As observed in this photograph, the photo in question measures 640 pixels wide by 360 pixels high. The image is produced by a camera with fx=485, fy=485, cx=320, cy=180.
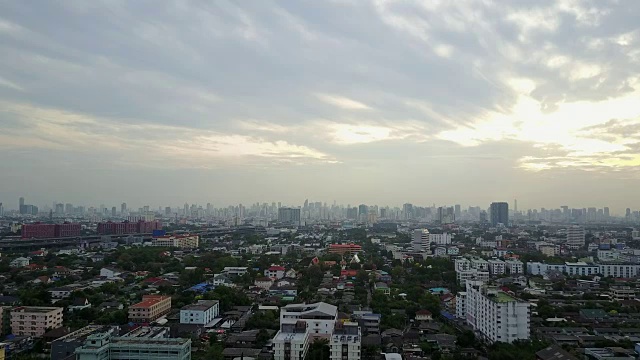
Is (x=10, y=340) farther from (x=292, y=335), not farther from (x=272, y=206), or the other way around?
(x=272, y=206)

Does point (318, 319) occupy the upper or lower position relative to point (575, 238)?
lower

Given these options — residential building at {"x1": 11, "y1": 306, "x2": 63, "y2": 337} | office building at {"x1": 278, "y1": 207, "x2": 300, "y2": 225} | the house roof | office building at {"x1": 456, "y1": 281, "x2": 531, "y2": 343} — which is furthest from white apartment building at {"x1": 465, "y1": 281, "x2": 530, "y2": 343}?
office building at {"x1": 278, "y1": 207, "x2": 300, "y2": 225}

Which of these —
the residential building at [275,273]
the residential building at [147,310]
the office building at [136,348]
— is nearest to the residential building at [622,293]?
the residential building at [275,273]

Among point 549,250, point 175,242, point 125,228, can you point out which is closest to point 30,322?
point 175,242

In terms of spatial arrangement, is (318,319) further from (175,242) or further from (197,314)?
(175,242)

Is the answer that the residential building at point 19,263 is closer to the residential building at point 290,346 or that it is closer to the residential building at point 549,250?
the residential building at point 290,346

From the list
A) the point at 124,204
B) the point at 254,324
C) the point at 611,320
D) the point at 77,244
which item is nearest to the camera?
the point at 254,324

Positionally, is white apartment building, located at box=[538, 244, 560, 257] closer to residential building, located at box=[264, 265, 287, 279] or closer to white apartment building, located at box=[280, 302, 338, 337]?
residential building, located at box=[264, 265, 287, 279]

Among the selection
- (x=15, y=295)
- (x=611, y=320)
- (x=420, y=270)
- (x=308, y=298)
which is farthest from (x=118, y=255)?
(x=611, y=320)
